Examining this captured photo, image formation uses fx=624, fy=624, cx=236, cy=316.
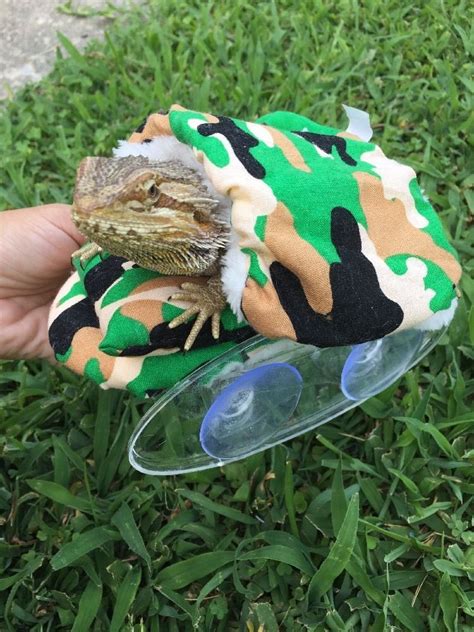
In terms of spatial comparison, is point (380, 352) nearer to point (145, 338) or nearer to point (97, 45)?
point (145, 338)

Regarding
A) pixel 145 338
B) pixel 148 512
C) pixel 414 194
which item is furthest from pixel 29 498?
pixel 414 194

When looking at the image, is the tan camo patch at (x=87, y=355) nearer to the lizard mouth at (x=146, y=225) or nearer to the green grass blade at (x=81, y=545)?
the lizard mouth at (x=146, y=225)

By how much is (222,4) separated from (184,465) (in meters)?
2.59

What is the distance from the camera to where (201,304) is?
63.2 inches

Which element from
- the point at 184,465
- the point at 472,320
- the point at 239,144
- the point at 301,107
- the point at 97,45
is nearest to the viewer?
the point at 239,144

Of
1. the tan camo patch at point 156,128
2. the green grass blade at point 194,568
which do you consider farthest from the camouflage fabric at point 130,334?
the green grass blade at point 194,568

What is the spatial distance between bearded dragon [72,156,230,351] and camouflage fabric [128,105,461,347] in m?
0.08

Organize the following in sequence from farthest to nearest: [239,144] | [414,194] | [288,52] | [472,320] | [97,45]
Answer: [97,45] < [288,52] < [472,320] < [414,194] < [239,144]

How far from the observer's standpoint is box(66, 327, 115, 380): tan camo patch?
5.34ft

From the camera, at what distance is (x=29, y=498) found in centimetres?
215

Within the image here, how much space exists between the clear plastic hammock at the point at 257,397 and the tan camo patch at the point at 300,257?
43 cm

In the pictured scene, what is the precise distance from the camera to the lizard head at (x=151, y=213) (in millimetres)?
1337

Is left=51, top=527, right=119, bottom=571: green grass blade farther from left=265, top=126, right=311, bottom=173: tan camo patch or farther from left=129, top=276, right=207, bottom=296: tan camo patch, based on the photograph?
left=265, top=126, right=311, bottom=173: tan camo patch

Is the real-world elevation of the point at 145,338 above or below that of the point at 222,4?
below
